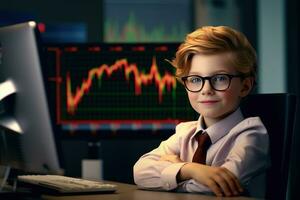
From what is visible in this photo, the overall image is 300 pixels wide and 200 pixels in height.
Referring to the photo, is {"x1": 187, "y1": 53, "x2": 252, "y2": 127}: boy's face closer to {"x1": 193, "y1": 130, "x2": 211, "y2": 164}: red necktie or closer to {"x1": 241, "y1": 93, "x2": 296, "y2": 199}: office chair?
{"x1": 193, "y1": 130, "x2": 211, "y2": 164}: red necktie

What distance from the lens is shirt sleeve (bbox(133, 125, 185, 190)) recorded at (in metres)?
1.79

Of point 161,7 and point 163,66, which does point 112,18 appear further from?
point 163,66

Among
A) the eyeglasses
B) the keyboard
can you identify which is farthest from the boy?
the keyboard

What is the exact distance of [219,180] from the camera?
166 cm

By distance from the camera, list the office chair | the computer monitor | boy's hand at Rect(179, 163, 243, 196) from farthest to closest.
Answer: the office chair, boy's hand at Rect(179, 163, 243, 196), the computer monitor

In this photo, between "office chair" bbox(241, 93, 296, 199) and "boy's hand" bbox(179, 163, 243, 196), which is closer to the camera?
"boy's hand" bbox(179, 163, 243, 196)

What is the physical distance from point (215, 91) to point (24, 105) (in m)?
0.50

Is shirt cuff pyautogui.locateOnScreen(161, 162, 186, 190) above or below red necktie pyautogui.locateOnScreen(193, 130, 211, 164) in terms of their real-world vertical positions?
below

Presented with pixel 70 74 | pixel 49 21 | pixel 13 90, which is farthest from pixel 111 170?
pixel 13 90

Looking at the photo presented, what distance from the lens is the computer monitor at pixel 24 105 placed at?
152 cm

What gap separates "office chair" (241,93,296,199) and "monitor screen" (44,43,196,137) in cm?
71

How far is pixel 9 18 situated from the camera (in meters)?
2.85

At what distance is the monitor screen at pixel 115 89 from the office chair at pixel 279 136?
2.33 ft

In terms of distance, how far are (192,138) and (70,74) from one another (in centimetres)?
98
